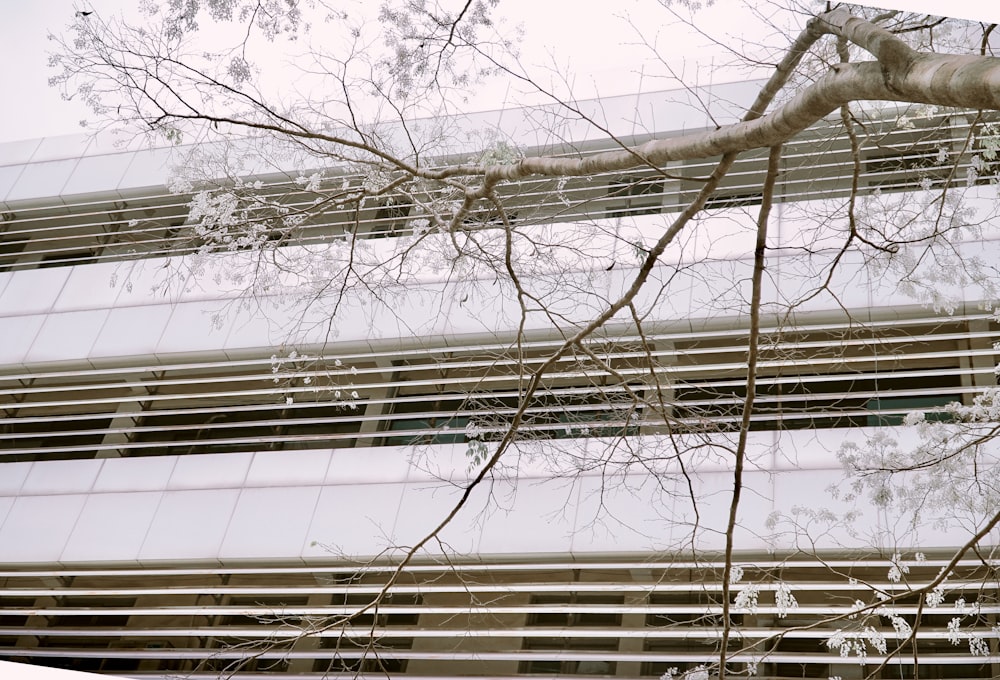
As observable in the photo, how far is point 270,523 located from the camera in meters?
5.23

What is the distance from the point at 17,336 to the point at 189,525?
84.0 inches

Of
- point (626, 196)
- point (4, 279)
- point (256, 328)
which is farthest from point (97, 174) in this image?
point (626, 196)

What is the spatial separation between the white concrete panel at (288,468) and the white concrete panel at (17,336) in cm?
203

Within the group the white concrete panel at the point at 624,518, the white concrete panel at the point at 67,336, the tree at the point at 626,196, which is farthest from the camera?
the white concrete panel at the point at 67,336

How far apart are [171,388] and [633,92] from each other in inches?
145

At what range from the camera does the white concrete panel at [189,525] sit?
523 cm

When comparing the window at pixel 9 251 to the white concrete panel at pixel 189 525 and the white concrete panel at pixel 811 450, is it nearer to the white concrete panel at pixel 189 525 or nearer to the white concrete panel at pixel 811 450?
the white concrete panel at pixel 189 525

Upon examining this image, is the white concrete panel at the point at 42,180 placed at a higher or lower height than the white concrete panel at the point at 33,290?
higher

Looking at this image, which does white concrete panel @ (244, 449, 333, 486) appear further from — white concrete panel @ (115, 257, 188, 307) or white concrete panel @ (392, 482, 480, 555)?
white concrete panel @ (115, 257, 188, 307)

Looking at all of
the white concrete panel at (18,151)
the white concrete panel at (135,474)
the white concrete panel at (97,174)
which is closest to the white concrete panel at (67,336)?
the white concrete panel at (135,474)

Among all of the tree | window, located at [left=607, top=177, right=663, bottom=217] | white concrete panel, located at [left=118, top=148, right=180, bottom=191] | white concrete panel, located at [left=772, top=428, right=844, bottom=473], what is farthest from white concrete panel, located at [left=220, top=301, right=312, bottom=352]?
white concrete panel, located at [left=772, top=428, right=844, bottom=473]

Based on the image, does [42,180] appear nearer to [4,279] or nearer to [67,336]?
[4,279]

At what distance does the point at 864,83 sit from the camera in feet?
6.18

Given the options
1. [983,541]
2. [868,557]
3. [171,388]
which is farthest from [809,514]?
[171,388]
